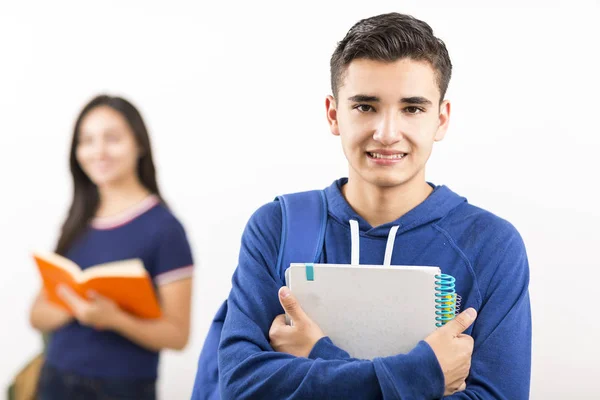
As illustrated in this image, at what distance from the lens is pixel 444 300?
66.8 inches

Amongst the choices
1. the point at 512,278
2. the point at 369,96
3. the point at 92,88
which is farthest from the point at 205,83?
the point at 512,278

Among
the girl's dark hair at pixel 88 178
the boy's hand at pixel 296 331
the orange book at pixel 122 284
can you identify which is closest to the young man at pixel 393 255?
the boy's hand at pixel 296 331

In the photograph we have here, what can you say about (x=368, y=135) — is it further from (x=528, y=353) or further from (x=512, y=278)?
(x=528, y=353)

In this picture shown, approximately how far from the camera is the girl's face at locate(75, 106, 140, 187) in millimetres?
2170

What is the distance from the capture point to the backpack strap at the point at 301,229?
185cm

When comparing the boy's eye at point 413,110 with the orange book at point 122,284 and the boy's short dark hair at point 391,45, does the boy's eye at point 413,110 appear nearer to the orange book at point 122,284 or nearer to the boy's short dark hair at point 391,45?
the boy's short dark hair at point 391,45

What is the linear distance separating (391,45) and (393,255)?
503mm

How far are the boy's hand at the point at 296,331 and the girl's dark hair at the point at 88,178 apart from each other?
0.69 m

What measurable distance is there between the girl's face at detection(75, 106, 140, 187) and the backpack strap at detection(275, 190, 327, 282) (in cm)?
51

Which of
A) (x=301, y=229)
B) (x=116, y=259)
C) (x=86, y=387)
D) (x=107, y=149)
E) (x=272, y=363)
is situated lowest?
(x=86, y=387)

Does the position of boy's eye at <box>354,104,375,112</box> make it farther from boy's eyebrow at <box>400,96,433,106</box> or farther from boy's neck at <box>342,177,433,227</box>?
boy's neck at <box>342,177,433,227</box>

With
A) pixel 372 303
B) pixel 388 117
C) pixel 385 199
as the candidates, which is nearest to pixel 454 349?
pixel 372 303

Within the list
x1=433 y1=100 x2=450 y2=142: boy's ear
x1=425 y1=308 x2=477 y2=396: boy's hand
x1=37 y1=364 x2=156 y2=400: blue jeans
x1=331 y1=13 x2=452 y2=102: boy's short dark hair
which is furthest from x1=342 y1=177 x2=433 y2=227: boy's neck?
x1=37 y1=364 x2=156 y2=400: blue jeans

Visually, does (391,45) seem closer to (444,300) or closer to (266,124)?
(444,300)
